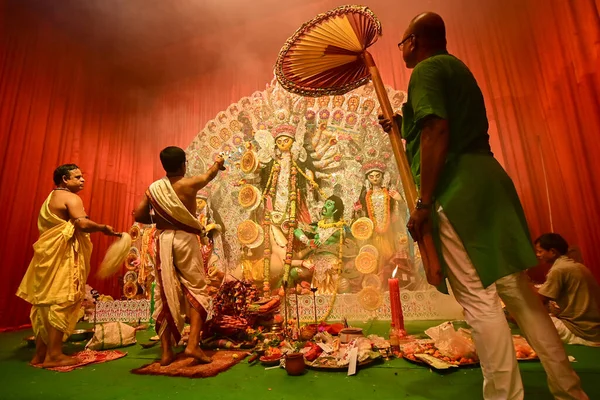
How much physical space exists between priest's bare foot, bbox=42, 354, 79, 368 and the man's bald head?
10.7ft

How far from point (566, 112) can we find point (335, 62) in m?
2.80

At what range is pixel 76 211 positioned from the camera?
9.20 ft

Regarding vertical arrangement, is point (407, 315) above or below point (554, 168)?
below

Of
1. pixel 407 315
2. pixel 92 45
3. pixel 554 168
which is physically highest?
pixel 92 45

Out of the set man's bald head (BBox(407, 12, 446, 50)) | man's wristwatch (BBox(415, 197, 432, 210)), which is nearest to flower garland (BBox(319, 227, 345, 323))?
man's wristwatch (BBox(415, 197, 432, 210))

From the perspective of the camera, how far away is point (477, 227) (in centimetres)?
130

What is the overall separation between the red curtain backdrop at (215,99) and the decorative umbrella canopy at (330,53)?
8.39 feet

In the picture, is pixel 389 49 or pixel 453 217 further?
pixel 389 49

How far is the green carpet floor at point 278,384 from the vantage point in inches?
66.4

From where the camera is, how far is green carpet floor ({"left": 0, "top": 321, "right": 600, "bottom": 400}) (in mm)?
1687

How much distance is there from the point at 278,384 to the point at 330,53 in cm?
225

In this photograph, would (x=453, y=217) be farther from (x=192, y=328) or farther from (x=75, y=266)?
(x=75, y=266)

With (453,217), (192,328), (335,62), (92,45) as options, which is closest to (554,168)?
(335,62)

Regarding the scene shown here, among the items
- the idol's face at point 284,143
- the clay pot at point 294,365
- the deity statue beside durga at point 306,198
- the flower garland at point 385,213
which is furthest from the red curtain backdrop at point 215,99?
the clay pot at point 294,365
